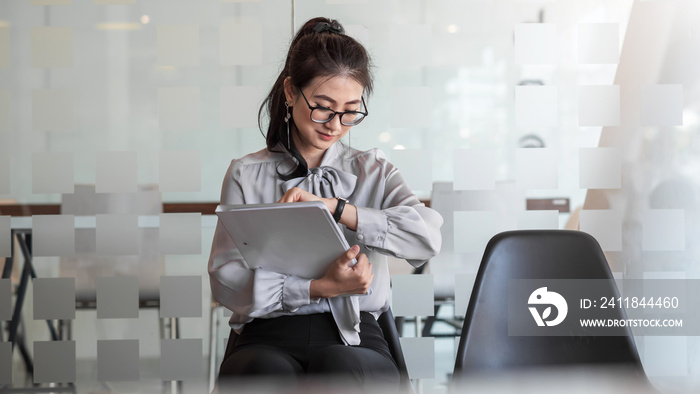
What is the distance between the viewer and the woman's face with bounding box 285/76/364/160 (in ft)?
4.88

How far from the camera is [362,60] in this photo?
60.3 inches

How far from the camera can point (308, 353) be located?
1.37 m

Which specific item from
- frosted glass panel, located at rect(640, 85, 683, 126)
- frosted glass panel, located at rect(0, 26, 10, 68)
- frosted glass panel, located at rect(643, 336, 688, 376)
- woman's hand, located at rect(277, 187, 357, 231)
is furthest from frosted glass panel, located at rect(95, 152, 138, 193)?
frosted glass panel, located at rect(643, 336, 688, 376)

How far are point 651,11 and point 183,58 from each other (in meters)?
1.66

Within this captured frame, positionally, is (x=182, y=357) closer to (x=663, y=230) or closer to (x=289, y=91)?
(x=289, y=91)

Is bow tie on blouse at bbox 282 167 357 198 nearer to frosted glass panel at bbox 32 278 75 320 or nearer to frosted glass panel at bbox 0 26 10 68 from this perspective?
frosted glass panel at bbox 32 278 75 320

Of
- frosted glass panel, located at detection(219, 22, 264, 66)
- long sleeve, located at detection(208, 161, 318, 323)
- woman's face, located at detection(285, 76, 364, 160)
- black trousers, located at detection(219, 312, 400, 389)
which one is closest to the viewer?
black trousers, located at detection(219, 312, 400, 389)

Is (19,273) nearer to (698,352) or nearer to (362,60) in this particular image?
(362,60)

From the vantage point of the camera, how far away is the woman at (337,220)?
1333mm

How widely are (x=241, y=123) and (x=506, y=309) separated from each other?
1.17 m

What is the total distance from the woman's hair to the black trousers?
35 cm

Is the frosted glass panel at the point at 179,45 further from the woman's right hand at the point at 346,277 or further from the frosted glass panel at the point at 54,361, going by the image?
the woman's right hand at the point at 346,277

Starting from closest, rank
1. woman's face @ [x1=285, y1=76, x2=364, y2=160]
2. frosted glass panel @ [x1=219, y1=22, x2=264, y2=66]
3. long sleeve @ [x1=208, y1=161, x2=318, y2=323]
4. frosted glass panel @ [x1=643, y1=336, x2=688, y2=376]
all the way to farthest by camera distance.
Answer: long sleeve @ [x1=208, y1=161, x2=318, y2=323]
woman's face @ [x1=285, y1=76, x2=364, y2=160]
frosted glass panel @ [x1=219, y1=22, x2=264, y2=66]
frosted glass panel @ [x1=643, y1=336, x2=688, y2=376]

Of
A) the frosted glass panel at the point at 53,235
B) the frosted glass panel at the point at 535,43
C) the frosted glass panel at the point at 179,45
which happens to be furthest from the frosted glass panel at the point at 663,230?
the frosted glass panel at the point at 53,235
